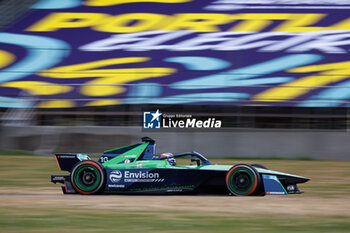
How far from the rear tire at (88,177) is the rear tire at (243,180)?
1.82m

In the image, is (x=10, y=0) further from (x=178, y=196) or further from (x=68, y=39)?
(x=178, y=196)

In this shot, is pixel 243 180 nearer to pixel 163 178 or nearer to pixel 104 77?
pixel 163 178

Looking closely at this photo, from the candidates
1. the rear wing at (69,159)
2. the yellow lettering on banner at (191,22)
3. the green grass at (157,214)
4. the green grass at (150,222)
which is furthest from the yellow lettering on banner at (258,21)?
the green grass at (150,222)

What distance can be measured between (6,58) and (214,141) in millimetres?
9391

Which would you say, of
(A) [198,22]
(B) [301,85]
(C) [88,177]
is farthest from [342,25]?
(C) [88,177]

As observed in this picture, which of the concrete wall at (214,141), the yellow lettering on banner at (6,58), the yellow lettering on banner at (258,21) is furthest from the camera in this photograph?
the yellow lettering on banner at (258,21)

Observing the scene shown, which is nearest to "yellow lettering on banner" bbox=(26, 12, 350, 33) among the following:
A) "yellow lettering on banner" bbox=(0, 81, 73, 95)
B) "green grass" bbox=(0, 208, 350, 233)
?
"yellow lettering on banner" bbox=(0, 81, 73, 95)

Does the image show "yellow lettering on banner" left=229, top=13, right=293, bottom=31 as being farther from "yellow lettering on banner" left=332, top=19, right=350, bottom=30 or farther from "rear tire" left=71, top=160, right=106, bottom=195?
"rear tire" left=71, top=160, right=106, bottom=195

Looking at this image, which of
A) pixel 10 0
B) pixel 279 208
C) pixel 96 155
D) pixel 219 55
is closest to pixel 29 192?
pixel 279 208

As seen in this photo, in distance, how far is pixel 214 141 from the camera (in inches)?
534

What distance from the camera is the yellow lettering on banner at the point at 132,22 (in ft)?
63.5

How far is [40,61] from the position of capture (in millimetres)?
17891

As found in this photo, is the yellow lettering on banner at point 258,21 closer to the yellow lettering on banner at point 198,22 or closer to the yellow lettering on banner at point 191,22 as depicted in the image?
the yellow lettering on banner at point 191,22

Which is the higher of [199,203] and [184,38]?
[184,38]
